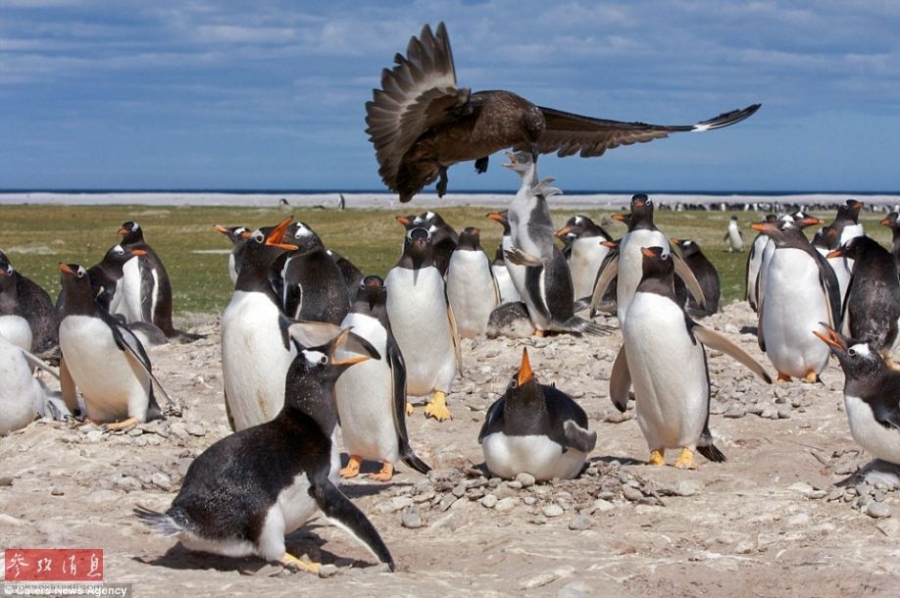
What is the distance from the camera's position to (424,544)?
6.19m

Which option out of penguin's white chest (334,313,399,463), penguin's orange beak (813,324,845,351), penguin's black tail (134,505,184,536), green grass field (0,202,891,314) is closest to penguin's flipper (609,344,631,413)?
penguin's white chest (334,313,399,463)

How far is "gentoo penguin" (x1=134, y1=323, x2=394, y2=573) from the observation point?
5.25m

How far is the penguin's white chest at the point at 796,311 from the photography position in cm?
1065

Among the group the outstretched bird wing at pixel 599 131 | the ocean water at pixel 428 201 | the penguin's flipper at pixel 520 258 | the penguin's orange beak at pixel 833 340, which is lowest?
the ocean water at pixel 428 201

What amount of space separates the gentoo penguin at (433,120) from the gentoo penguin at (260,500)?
2.46 m

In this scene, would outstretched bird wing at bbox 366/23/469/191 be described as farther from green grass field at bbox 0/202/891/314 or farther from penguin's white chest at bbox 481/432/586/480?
green grass field at bbox 0/202/891/314

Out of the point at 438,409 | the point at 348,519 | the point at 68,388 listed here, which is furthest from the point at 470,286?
the point at 348,519

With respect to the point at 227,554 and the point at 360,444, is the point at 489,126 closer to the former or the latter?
the point at 360,444

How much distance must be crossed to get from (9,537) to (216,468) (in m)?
1.25

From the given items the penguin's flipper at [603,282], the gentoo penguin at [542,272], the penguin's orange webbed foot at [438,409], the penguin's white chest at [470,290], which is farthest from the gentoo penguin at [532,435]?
the penguin's white chest at [470,290]

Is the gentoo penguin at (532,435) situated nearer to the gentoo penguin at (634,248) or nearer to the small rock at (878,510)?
the small rock at (878,510)

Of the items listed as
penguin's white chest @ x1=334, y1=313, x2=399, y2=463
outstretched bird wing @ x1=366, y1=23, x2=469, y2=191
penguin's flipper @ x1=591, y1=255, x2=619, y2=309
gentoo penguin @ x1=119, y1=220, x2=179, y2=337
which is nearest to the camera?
outstretched bird wing @ x1=366, y1=23, x2=469, y2=191

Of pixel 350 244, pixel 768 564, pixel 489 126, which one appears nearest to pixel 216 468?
pixel 768 564

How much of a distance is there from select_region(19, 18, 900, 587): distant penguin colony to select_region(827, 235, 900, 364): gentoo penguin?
2 cm
